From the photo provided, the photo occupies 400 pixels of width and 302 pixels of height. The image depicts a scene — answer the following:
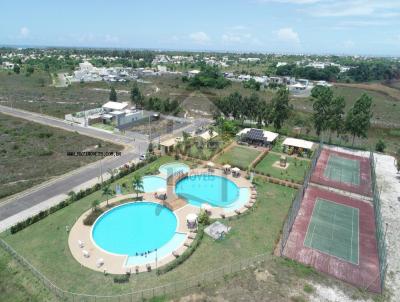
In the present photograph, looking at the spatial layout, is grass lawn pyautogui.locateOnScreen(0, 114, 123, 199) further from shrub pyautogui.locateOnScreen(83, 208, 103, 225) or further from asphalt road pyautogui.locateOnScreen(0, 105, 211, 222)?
shrub pyautogui.locateOnScreen(83, 208, 103, 225)

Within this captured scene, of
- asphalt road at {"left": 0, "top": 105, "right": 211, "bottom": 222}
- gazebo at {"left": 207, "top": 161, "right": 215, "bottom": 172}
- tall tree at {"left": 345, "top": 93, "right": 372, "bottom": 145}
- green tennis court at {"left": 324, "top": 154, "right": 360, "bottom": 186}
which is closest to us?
asphalt road at {"left": 0, "top": 105, "right": 211, "bottom": 222}

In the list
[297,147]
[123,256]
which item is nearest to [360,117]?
[297,147]

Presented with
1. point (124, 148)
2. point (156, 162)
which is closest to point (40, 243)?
point (156, 162)

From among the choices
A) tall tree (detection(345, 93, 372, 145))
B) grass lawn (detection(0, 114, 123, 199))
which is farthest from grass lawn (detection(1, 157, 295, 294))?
tall tree (detection(345, 93, 372, 145))

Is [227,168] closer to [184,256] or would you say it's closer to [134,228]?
[134,228]

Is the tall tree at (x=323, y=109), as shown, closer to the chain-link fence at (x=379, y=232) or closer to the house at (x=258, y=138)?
the house at (x=258, y=138)
